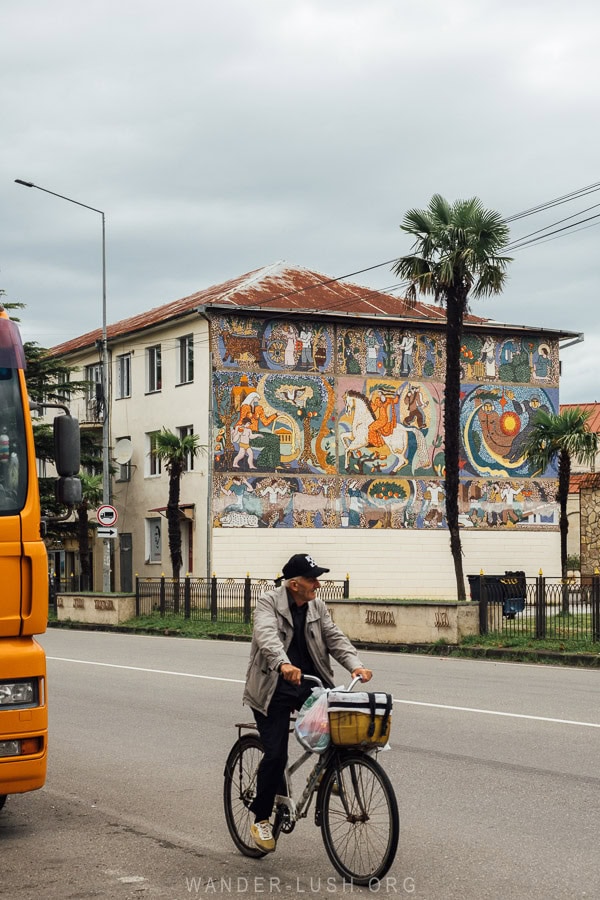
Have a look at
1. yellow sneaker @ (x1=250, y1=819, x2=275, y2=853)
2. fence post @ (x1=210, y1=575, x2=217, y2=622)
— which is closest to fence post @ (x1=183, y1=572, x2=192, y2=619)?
fence post @ (x1=210, y1=575, x2=217, y2=622)

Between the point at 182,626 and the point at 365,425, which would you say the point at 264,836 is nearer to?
the point at 182,626

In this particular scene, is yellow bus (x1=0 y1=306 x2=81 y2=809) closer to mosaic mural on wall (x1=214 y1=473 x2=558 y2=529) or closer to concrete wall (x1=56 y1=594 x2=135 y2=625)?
concrete wall (x1=56 y1=594 x2=135 y2=625)

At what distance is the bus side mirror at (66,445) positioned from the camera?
838cm

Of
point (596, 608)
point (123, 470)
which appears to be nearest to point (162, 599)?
point (596, 608)

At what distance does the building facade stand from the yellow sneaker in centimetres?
3673

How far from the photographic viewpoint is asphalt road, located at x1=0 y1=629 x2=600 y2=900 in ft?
21.8

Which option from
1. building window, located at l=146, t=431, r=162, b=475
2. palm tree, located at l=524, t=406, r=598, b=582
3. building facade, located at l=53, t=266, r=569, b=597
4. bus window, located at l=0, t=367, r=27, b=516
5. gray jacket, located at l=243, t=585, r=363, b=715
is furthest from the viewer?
building window, located at l=146, t=431, r=162, b=475

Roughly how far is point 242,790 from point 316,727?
1051mm

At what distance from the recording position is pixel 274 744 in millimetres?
6887

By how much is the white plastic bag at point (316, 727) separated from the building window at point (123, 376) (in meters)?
44.3

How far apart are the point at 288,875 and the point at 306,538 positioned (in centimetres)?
3792

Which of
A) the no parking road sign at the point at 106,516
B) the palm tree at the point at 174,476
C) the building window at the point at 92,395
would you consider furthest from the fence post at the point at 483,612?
the building window at the point at 92,395

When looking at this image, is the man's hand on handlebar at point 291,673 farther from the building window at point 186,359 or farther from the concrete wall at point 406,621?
the building window at point 186,359

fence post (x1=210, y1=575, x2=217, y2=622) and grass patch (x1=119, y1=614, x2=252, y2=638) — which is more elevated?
fence post (x1=210, y1=575, x2=217, y2=622)
